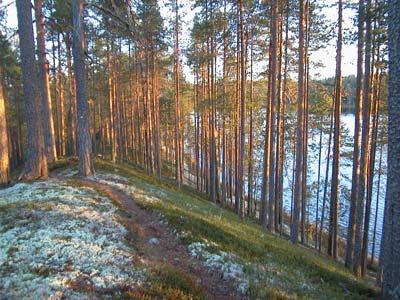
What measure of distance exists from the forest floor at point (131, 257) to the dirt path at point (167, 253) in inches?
0.8

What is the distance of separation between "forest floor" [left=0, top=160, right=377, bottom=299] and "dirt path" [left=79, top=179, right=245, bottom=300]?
0.8 inches

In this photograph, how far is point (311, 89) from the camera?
20.7m

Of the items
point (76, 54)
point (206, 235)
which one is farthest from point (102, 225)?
point (76, 54)

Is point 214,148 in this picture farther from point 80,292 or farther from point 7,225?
point 80,292

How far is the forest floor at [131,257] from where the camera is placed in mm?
5043

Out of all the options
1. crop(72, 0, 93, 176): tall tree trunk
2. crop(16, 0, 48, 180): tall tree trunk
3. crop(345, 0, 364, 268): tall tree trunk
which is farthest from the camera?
crop(72, 0, 93, 176): tall tree trunk

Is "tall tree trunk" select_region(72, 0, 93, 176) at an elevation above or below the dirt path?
above

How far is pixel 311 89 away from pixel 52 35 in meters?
20.8

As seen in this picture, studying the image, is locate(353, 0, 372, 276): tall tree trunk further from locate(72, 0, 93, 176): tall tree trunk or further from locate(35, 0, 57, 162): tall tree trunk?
locate(35, 0, 57, 162): tall tree trunk

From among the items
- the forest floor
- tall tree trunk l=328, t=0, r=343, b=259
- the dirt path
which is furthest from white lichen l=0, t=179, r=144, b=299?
tall tree trunk l=328, t=0, r=343, b=259

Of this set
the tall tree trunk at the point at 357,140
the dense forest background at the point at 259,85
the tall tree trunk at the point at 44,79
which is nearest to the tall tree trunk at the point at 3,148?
the dense forest background at the point at 259,85

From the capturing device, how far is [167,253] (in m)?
7.10

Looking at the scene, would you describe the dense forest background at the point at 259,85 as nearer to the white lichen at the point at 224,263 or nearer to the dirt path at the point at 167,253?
the dirt path at the point at 167,253

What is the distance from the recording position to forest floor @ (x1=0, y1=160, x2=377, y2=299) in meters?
5.04
